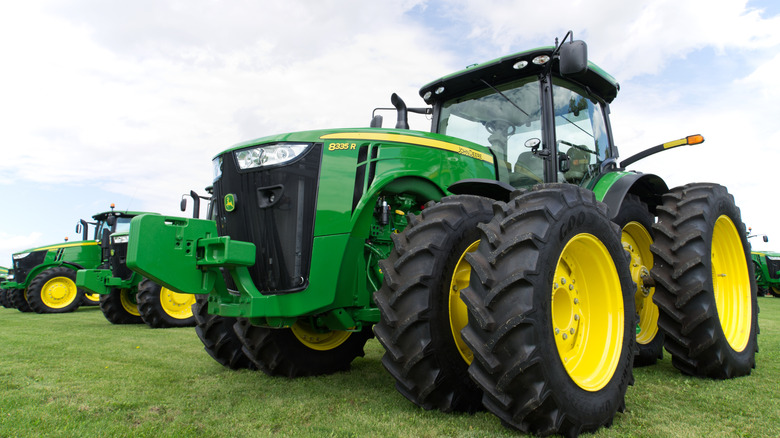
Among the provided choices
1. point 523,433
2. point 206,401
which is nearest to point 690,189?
point 523,433

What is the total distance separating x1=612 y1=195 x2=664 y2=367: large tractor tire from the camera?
441cm

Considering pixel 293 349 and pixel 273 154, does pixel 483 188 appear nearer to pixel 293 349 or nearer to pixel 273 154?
pixel 273 154

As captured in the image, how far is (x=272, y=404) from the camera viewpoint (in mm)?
3094

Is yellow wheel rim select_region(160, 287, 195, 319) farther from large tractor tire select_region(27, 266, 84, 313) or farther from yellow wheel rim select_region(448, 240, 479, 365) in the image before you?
yellow wheel rim select_region(448, 240, 479, 365)

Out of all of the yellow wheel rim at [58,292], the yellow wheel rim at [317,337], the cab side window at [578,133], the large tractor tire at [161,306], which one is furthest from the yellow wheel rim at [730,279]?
the yellow wheel rim at [58,292]

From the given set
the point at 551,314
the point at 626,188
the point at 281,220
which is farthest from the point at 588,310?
the point at 281,220

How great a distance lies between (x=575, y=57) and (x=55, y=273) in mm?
13116

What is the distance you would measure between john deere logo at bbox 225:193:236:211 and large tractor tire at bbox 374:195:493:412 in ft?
3.70

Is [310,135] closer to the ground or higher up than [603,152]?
closer to the ground

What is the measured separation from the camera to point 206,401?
3160 millimetres

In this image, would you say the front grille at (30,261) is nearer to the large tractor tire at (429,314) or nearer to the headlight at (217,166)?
the headlight at (217,166)

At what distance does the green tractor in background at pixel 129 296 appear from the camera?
8.42 meters

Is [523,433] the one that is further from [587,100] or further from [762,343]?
[762,343]

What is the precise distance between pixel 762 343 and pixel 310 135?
5506 millimetres
